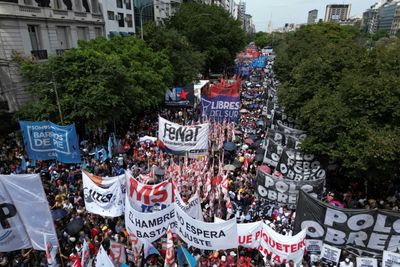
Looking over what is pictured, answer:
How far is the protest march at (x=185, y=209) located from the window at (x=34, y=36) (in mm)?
7909

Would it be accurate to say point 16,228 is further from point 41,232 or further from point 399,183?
point 399,183

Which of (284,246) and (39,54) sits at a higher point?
(39,54)

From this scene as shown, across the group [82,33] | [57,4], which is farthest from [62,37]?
[82,33]

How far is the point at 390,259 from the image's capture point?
9008 millimetres

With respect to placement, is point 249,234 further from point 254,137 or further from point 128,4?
point 128,4

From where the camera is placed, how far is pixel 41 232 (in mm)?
9023

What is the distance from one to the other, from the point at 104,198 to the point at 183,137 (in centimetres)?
507

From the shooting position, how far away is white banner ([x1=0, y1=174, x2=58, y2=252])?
8430mm

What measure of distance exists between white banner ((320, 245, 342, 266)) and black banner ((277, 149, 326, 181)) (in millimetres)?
4934

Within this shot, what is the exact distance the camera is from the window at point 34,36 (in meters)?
22.3

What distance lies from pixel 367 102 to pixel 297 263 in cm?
815

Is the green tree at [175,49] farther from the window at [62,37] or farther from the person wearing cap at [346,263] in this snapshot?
the person wearing cap at [346,263]

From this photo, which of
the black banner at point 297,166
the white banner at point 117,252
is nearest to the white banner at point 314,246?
the black banner at point 297,166

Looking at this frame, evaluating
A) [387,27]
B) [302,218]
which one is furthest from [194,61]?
[387,27]
